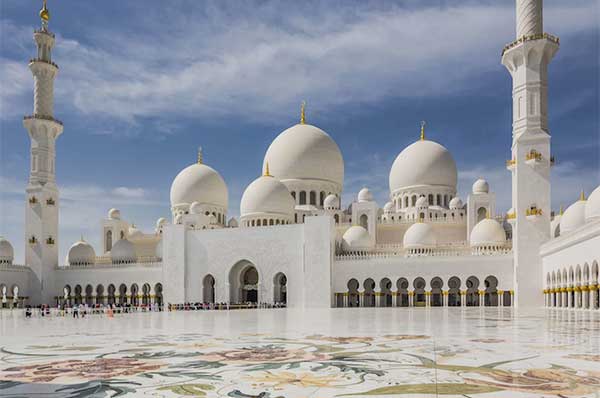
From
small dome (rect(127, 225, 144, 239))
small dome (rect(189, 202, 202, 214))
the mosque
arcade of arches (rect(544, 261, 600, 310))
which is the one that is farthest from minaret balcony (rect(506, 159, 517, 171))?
small dome (rect(127, 225, 144, 239))

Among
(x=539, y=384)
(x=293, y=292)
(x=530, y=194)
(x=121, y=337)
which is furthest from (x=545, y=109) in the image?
(x=539, y=384)

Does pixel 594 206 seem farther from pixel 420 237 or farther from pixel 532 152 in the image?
pixel 420 237

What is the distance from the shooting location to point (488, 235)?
28.5 m

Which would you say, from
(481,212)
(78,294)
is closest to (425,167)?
(481,212)

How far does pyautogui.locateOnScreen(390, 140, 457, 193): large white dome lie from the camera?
35.1 m

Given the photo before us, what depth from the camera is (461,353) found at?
6.47 meters

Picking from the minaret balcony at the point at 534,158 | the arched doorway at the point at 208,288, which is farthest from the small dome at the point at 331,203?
the minaret balcony at the point at 534,158

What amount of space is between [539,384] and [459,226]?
28583 millimetres

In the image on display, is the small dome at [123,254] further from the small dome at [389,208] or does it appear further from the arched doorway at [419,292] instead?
the arched doorway at [419,292]

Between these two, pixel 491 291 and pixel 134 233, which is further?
pixel 134 233

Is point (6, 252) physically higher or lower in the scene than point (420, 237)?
lower

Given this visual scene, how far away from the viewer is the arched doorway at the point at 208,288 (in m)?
32.3

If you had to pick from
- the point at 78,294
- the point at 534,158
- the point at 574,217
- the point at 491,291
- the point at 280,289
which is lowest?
the point at 78,294

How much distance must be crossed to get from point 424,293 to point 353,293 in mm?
3356
